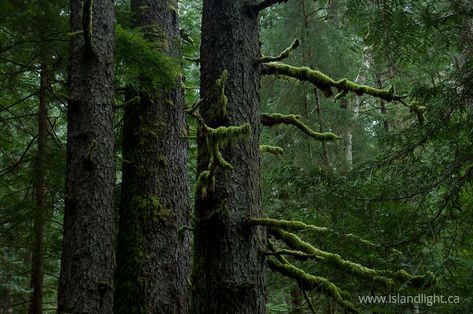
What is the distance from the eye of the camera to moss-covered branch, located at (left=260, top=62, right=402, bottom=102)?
337cm

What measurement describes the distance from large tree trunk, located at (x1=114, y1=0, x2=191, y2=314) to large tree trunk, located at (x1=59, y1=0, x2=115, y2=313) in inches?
39.7

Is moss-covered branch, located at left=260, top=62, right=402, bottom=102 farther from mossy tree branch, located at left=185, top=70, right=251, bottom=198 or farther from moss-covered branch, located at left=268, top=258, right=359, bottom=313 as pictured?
moss-covered branch, located at left=268, top=258, right=359, bottom=313

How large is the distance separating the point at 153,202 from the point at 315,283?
321cm

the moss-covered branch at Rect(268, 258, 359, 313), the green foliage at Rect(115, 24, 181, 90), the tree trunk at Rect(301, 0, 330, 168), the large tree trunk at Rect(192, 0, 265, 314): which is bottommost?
the moss-covered branch at Rect(268, 258, 359, 313)

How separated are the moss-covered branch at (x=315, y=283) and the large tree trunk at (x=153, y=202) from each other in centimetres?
228

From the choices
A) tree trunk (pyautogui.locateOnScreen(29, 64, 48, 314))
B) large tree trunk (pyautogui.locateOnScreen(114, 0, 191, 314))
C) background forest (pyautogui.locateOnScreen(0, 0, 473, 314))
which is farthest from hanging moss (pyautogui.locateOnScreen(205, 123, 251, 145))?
tree trunk (pyautogui.locateOnScreen(29, 64, 48, 314))

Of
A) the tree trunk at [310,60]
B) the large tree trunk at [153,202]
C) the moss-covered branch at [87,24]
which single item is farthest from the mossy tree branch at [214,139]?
the tree trunk at [310,60]

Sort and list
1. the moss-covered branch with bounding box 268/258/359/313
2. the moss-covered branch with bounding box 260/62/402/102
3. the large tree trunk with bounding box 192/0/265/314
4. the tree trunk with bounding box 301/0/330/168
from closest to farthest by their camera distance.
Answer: the large tree trunk with bounding box 192/0/265/314 < the moss-covered branch with bounding box 268/258/359/313 < the moss-covered branch with bounding box 260/62/402/102 < the tree trunk with bounding box 301/0/330/168

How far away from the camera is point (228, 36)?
3.31 m

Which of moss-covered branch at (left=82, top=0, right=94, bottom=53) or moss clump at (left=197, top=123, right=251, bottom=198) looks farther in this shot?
moss-covered branch at (left=82, top=0, right=94, bottom=53)

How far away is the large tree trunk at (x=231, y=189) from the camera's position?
2.90m

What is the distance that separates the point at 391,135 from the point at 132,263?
3.64m

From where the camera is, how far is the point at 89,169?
4668mm

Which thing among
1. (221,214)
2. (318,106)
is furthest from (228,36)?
(318,106)
